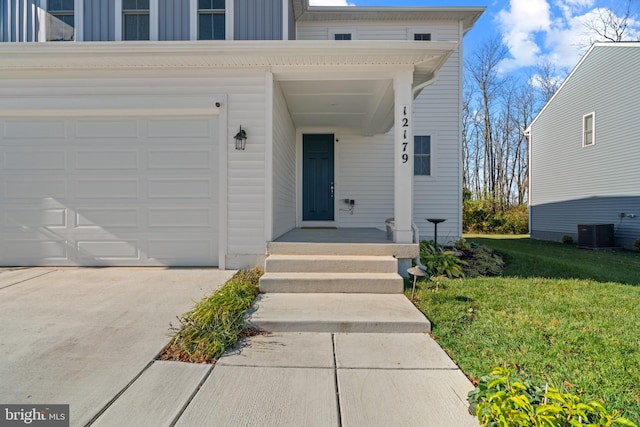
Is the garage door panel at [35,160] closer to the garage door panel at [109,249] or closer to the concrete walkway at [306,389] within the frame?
the garage door panel at [109,249]

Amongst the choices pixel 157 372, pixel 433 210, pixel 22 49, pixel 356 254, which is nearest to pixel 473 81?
pixel 433 210

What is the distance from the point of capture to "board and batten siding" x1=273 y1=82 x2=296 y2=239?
16.6 feet

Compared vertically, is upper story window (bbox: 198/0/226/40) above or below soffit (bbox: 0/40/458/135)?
above

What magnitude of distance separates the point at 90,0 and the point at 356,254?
655cm

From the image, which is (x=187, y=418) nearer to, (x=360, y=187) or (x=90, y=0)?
(x=360, y=187)

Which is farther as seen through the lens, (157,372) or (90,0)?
(90,0)

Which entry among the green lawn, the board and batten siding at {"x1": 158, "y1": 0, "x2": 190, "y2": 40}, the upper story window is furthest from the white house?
the upper story window

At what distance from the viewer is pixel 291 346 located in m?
2.58

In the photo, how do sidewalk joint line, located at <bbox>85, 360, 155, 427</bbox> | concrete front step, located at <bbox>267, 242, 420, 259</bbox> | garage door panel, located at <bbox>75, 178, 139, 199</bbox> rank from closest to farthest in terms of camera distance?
1. sidewalk joint line, located at <bbox>85, 360, 155, 427</bbox>
2. concrete front step, located at <bbox>267, 242, 420, 259</bbox>
3. garage door panel, located at <bbox>75, 178, 139, 199</bbox>

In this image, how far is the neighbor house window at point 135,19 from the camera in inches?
230

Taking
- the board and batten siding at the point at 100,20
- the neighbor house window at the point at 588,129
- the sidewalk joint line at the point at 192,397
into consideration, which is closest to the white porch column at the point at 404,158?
the sidewalk joint line at the point at 192,397

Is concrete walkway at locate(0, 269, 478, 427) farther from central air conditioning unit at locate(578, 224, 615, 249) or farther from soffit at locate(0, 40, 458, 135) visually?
central air conditioning unit at locate(578, 224, 615, 249)

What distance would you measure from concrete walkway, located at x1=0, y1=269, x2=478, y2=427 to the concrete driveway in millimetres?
11

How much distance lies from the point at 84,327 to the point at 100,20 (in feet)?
18.7
